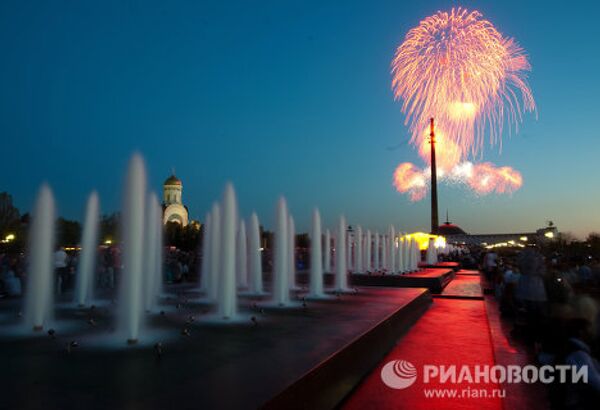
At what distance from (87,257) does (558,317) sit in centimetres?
1100

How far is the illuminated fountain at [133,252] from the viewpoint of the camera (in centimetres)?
663

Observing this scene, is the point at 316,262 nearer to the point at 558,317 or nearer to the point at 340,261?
the point at 340,261

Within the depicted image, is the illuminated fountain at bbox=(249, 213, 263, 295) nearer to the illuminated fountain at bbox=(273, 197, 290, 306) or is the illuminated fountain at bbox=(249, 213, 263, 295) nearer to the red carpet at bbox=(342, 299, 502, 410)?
the illuminated fountain at bbox=(273, 197, 290, 306)

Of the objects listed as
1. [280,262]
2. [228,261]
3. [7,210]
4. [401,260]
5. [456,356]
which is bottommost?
[456,356]

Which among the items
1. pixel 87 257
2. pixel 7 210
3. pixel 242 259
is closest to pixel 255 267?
pixel 242 259

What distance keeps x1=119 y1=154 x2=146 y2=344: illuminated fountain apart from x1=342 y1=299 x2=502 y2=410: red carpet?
10.1 ft

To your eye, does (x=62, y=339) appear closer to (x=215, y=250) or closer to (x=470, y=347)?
(x=470, y=347)

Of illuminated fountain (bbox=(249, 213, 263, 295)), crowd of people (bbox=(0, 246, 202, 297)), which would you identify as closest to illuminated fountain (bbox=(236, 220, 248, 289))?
illuminated fountain (bbox=(249, 213, 263, 295))

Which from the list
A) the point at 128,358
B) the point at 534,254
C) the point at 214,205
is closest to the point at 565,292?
the point at 534,254

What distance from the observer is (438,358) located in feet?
24.0

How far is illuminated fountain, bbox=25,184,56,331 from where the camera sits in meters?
7.65

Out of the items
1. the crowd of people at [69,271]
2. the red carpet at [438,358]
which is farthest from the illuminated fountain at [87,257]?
the red carpet at [438,358]

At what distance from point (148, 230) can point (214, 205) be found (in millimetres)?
3965

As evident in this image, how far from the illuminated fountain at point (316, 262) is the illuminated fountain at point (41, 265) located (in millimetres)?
6254
